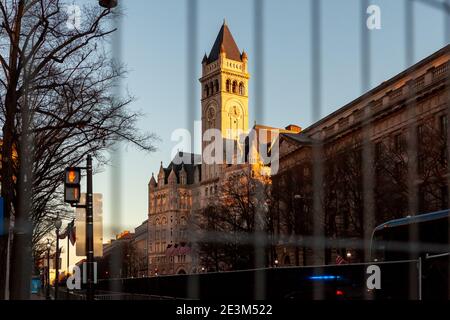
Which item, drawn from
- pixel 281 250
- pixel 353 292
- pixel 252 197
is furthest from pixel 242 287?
pixel 281 250

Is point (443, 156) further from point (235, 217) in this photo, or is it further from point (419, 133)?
point (235, 217)

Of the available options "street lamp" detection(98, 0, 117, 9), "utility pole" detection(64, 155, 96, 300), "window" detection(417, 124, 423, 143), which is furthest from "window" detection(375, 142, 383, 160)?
"street lamp" detection(98, 0, 117, 9)

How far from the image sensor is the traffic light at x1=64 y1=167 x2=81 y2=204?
1181 centimetres

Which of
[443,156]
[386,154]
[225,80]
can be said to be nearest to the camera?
[443,156]

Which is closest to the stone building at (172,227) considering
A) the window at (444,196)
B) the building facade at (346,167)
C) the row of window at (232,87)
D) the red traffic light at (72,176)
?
the building facade at (346,167)

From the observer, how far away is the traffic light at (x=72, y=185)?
11812 millimetres

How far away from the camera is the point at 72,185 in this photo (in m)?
12.0

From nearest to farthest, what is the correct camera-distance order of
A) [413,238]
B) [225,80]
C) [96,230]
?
[96,230] → [413,238] → [225,80]

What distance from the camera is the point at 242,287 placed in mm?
17047

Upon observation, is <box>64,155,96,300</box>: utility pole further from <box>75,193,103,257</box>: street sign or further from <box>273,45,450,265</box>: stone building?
<box>273,45,450,265</box>: stone building

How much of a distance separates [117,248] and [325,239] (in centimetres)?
3011

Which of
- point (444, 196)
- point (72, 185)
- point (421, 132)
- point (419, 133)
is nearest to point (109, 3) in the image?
point (72, 185)

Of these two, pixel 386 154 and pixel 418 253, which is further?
pixel 386 154
